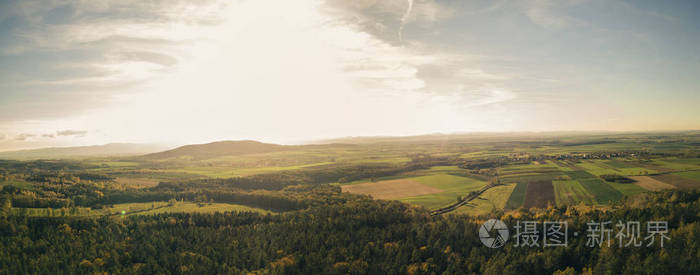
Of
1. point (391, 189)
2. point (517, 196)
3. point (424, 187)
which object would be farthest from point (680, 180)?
point (391, 189)

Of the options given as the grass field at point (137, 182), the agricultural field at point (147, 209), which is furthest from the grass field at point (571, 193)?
the grass field at point (137, 182)

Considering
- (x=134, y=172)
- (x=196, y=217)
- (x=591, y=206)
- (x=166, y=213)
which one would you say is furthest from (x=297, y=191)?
(x=134, y=172)

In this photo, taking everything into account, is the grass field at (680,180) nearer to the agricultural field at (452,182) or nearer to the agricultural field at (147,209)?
the agricultural field at (452,182)

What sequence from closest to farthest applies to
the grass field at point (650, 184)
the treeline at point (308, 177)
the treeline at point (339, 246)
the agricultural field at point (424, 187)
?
the treeline at point (339, 246) < the grass field at point (650, 184) < the agricultural field at point (424, 187) < the treeline at point (308, 177)

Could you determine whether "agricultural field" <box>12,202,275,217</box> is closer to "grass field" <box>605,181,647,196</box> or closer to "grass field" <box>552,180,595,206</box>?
"grass field" <box>552,180,595,206</box>

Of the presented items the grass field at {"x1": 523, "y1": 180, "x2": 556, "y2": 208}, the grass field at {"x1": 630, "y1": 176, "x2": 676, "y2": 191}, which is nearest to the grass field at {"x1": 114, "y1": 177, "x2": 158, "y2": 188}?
the grass field at {"x1": 523, "y1": 180, "x2": 556, "y2": 208}

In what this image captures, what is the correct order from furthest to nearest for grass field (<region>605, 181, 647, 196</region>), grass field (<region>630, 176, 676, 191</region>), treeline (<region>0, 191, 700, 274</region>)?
grass field (<region>630, 176, 676, 191</region>) → grass field (<region>605, 181, 647, 196</region>) → treeline (<region>0, 191, 700, 274</region>)

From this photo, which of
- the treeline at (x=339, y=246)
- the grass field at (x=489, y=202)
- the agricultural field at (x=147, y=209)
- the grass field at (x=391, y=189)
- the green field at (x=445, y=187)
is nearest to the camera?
the treeline at (x=339, y=246)
